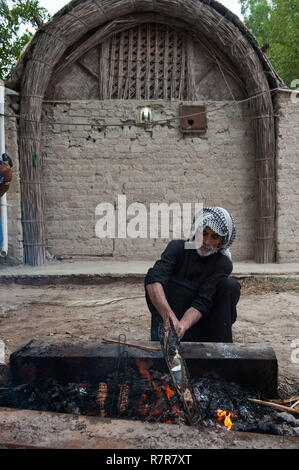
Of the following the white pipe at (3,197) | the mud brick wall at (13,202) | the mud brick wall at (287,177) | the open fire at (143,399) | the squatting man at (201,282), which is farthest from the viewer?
the mud brick wall at (287,177)

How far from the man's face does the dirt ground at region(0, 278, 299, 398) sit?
97 centimetres

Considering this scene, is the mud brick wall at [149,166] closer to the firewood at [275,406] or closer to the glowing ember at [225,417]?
the firewood at [275,406]

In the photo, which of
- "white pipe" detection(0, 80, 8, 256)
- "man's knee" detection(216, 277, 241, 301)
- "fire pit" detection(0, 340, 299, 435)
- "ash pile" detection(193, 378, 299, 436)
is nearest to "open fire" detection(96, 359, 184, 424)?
"fire pit" detection(0, 340, 299, 435)

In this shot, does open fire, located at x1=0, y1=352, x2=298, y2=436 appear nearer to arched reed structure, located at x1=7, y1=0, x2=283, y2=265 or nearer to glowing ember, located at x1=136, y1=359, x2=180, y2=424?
glowing ember, located at x1=136, y1=359, x2=180, y2=424

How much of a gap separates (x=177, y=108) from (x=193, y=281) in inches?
200

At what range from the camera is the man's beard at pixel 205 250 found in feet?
7.79

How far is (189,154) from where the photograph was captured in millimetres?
6703

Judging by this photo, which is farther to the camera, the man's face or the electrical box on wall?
the electrical box on wall

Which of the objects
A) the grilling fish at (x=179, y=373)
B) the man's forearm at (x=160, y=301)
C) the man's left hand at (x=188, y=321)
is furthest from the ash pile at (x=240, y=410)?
the man's forearm at (x=160, y=301)

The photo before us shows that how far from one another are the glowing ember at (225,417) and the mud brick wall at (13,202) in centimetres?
540

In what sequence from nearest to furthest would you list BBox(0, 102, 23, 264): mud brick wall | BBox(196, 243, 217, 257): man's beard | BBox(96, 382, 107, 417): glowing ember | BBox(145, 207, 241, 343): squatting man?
1. BBox(96, 382, 107, 417): glowing ember
2. BBox(145, 207, 241, 343): squatting man
3. BBox(196, 243, 217, 257): man's beard
4. BBox(0, 102, 23, 264): mud brick wall

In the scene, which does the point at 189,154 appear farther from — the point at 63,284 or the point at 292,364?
the point at 292,364

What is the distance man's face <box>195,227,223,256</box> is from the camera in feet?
7.68

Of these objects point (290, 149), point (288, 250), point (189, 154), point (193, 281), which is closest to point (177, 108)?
point (189, 154)
